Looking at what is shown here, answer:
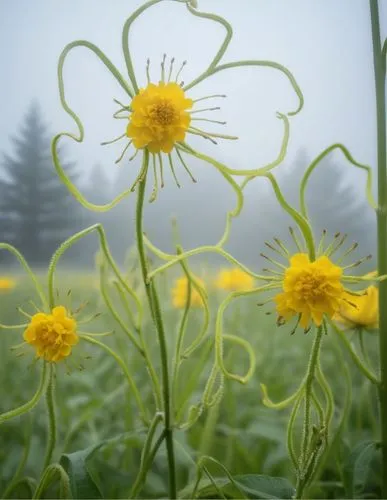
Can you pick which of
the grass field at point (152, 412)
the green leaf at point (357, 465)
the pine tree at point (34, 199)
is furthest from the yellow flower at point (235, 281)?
the green leaf at point (357, 465)

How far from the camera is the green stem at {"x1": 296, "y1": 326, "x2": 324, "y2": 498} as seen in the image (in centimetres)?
31

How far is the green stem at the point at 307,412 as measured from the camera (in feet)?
1.02

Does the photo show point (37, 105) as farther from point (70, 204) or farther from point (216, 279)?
point (216, 279)

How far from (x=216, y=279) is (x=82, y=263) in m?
0.19

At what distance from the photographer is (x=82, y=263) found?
1.96 ft

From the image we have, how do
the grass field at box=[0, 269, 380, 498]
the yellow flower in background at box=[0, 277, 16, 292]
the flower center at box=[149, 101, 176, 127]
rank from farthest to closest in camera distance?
the yellow flower in background at box=[0, 277, 16, 292] < the grass field at box=[0, 269, 380, 498] < the flower center at box=[149, 101, 176, 127]

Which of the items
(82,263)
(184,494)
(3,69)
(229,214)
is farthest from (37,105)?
(184,494)

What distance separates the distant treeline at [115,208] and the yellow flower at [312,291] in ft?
0.78

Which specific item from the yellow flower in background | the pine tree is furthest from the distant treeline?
the yellow flower in background

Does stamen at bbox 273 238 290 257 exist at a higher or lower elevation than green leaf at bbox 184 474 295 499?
higher

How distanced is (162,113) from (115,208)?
28 centimetres

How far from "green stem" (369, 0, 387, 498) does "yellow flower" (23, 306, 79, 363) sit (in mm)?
197

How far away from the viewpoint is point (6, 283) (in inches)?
26.9

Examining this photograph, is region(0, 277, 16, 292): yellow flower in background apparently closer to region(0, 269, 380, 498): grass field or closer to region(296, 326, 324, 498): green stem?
region(0, 269, 380, 498): grass field
